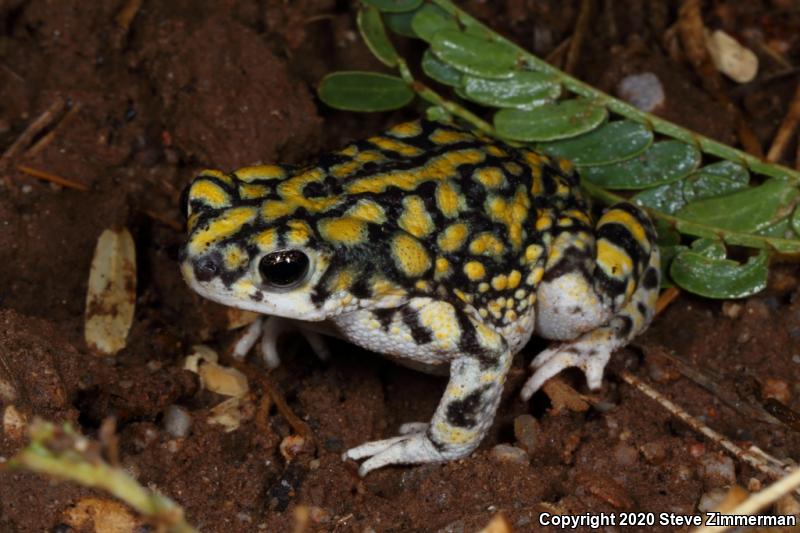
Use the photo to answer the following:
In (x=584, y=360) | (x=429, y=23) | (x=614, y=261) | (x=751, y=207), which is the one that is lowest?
(x=584, y=360)

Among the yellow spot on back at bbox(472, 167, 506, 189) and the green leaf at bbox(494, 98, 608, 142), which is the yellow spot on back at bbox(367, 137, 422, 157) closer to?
the yellow spot on back at bbox(472, 167, 506, 189)

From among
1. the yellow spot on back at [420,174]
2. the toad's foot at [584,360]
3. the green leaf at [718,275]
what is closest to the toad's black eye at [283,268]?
the yellow spot on back at [420,174]

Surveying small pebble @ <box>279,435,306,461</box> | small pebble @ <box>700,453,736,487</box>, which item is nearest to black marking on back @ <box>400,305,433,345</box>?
small pebble @ <box>279,435,306,461</box>

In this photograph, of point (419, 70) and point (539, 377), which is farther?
point (419, 70)

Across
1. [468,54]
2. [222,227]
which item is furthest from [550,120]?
[222,227]

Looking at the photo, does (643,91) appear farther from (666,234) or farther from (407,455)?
(407,455)

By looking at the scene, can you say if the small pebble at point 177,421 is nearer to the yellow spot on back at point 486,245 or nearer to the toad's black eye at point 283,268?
the toad's black eye at point 283,268

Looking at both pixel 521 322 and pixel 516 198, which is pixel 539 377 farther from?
pixel 516 198

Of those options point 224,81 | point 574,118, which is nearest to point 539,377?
point 574,118
